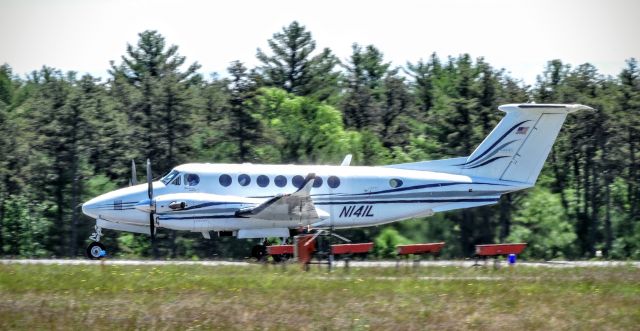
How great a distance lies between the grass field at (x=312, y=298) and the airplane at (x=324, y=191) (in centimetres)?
470

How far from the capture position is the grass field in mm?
18891

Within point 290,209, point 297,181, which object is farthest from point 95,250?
point 297,181

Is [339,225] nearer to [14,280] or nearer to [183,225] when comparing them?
[183,225]

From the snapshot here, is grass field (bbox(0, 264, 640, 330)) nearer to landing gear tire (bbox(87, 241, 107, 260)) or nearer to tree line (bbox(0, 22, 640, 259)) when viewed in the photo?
landing gear tire (bbox(87, 241, 107, 260))

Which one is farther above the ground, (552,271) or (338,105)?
(338,105)

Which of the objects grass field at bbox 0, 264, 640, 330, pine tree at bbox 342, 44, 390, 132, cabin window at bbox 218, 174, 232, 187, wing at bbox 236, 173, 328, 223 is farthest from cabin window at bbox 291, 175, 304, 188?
pine tree at bbox 342, 44, 390, 132

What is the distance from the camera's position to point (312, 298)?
21125mm

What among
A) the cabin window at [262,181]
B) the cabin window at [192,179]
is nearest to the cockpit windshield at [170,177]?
the cabin window at [192,179]

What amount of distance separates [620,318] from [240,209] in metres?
14.5

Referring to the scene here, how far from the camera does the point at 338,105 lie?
71.2 m

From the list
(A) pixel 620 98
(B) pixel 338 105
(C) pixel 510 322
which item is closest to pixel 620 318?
(C) pixel 510 322

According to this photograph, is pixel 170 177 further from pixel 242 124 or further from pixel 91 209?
pixel 242 124

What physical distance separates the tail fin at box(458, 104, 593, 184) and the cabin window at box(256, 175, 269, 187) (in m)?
6.65

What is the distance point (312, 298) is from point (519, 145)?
14.0 metres
